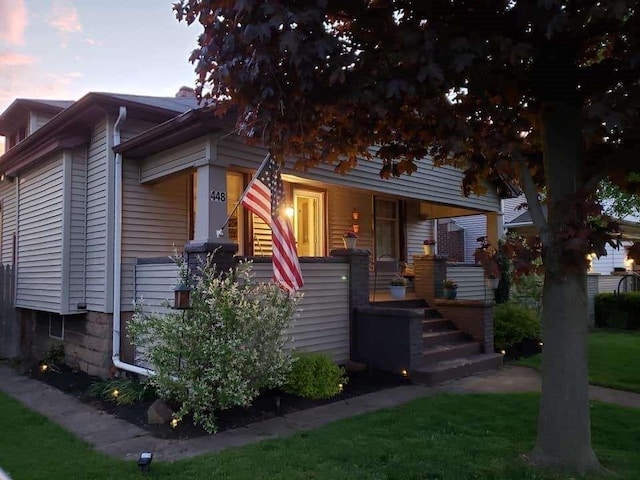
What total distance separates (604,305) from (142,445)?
561 inches

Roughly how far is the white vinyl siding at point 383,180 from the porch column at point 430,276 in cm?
133

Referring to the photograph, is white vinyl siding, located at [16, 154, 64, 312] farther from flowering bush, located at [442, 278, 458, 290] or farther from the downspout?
flowering bush, located at [442, 278, 458, 290]

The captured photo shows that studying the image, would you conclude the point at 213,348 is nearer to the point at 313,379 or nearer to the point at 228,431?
the point at 228,431

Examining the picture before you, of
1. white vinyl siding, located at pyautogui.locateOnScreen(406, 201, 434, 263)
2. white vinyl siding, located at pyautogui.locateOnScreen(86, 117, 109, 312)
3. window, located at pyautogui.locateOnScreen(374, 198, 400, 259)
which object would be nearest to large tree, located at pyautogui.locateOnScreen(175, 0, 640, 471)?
white vinyl siding, located at pyautogui.locateOnScreen(86, 117, 109, 312)

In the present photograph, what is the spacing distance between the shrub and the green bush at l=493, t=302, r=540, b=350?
21.3ft

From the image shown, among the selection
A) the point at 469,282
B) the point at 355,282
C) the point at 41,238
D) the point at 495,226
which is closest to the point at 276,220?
the point at 355,282

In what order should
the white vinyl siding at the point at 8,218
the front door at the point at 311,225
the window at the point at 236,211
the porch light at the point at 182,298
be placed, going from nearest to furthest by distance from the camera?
1. the porch light at the point at 182,298
2. the window at the point at 236,211
3. the front door at the point at 311,225
4. the white vinyl siding at the point at 8,218

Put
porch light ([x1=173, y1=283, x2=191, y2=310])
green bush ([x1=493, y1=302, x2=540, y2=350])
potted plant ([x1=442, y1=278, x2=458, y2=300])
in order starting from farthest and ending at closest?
1. potted plant ([x1=442, y1=278, x2=458, y2=300])
2. green bush ([x1=493, y1=302, x2=540, y2=350])
3. porch light ([x1=173, y1=283, x2=191, y2=310])

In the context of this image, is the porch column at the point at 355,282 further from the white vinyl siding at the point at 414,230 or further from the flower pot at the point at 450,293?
the white vinyl siding at the point at 414,230

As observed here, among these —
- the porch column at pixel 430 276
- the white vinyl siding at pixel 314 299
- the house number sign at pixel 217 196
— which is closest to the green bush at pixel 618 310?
the porch column at pixel 430 276

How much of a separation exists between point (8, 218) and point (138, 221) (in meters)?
5.72

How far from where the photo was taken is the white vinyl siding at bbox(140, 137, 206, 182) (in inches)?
283

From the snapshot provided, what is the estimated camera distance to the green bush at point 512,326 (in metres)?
10.4

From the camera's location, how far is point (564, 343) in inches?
172
